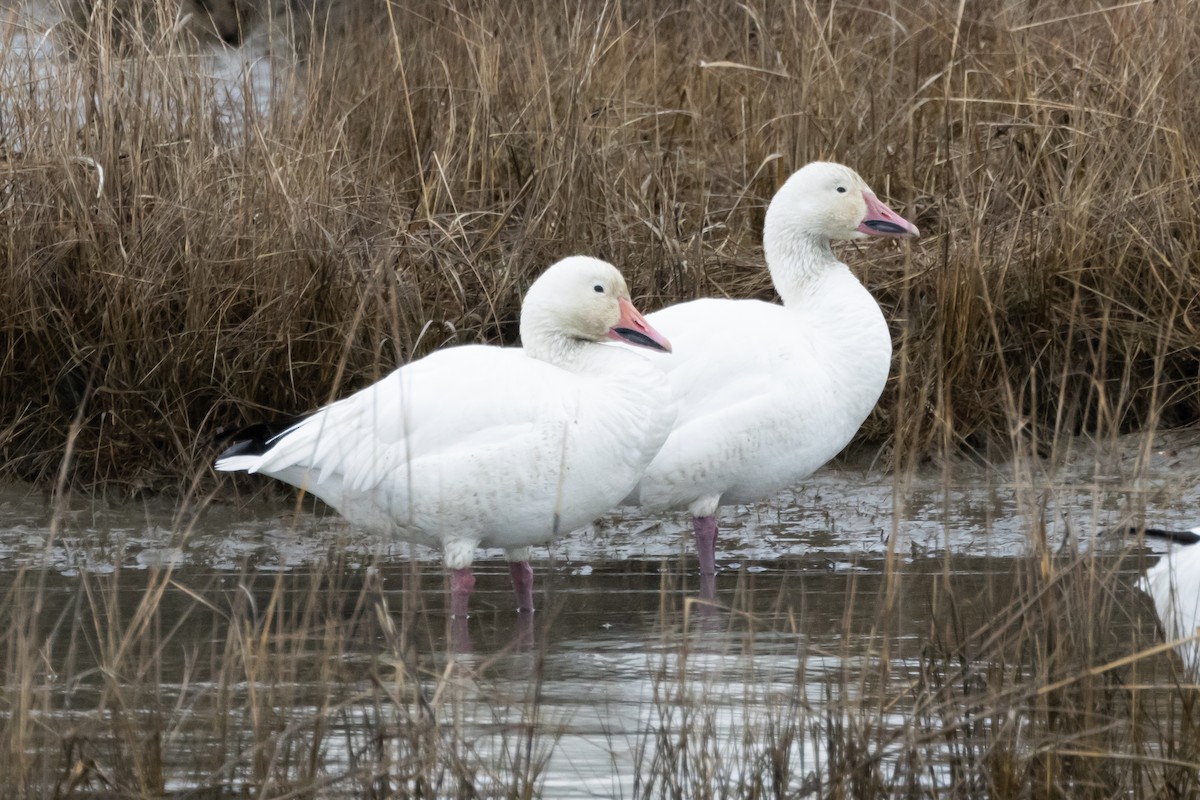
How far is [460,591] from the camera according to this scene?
4.97 meters

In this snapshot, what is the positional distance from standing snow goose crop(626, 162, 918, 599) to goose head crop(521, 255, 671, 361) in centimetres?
43

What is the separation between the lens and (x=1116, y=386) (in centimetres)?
692

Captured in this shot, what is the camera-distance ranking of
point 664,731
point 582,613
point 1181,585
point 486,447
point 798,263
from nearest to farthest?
point 664,731 < point 1181,585 < point 486,447 < point 582,613 < point 798,263

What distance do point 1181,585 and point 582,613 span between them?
1841 millimetres

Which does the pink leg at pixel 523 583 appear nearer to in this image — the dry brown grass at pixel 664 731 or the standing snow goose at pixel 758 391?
the standing snow goose at pixel 758 391

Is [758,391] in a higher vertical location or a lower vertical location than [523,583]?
higher

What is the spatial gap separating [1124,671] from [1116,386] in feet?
10.0

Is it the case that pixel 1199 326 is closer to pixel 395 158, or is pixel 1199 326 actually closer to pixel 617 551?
pixel 617 551

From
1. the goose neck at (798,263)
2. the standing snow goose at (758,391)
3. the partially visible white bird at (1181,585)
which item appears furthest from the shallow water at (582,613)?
the goose neck at (798,263)

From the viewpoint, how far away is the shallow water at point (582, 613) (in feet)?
10.5

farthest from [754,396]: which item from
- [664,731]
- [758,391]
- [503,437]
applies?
[664,731]

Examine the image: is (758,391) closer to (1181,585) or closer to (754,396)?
(754,396)

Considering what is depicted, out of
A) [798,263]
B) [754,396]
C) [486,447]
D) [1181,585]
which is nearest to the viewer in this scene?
[1181,585]

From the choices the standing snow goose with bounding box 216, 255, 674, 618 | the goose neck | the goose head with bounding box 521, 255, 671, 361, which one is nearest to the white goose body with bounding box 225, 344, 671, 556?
the standing snow goose with bounding box 216, 255, 674, 618
